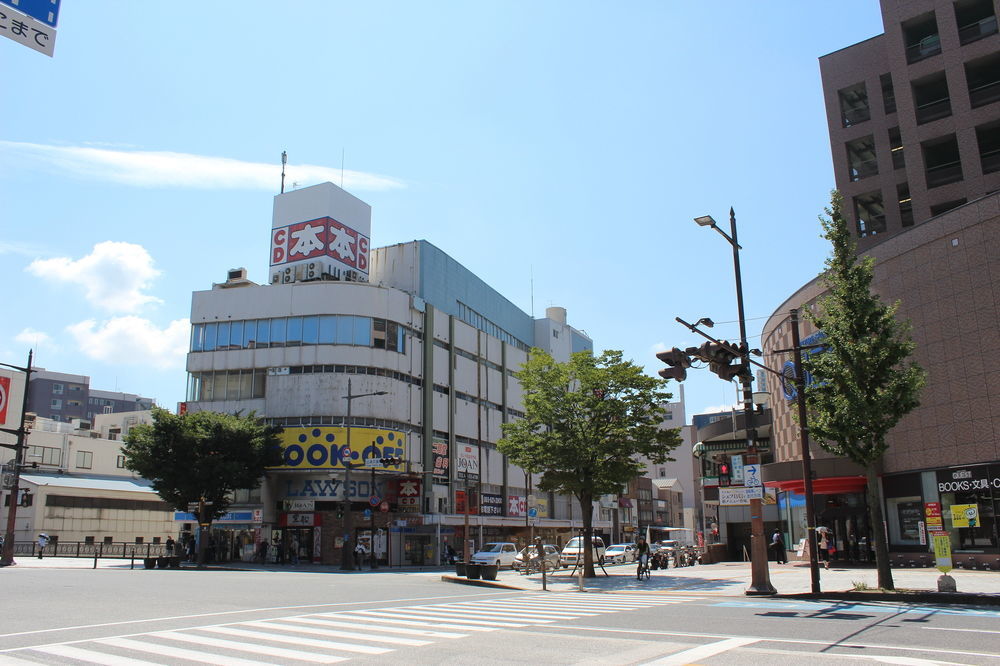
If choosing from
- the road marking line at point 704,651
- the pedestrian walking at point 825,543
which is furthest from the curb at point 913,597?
the pedestrian walking at point 825,543

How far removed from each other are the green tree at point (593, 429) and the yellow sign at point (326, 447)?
749 inches

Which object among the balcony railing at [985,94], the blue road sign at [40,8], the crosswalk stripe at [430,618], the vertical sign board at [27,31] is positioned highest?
the balcony railing at [985,94]

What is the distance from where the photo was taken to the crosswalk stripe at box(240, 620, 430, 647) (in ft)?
40.1

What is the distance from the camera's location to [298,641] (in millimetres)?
12203

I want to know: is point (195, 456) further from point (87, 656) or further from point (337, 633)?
point (87, 656)

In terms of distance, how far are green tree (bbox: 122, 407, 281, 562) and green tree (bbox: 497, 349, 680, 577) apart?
21.4 meters

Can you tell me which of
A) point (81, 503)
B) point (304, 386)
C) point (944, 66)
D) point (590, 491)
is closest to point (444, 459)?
point (304, 386)

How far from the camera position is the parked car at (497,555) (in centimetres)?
4212

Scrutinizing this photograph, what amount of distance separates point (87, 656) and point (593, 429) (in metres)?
24.2

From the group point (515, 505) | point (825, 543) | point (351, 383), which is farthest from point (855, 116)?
point (515, 505)

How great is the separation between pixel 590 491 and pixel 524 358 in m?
44.3

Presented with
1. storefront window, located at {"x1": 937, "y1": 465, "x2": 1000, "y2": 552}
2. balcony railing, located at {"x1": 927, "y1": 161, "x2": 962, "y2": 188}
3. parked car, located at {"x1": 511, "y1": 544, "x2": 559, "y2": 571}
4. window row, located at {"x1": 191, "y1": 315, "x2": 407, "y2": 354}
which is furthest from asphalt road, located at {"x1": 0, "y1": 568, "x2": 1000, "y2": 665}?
window row, located at {"x1": 191, "y1": 315, "x2": 407, "y2": 354}

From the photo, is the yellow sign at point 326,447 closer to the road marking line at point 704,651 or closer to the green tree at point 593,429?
the green tree at point 593,429

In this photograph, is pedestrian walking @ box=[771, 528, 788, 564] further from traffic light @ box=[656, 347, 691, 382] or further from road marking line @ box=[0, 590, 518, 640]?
traffic light @ box=[656, 347, 691, 382]
